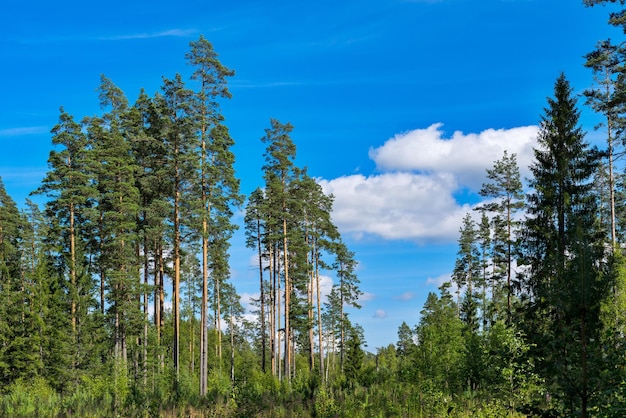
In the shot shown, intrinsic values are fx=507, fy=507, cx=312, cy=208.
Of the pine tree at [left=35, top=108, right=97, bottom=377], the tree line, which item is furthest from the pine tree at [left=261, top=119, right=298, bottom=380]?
the pine tree at [left=35, top=108, right=97, bottom=377]

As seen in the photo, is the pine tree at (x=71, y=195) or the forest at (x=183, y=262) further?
the pine tree at (x=71, y=195)

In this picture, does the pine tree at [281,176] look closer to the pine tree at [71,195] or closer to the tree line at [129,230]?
the tree line at [129,230]

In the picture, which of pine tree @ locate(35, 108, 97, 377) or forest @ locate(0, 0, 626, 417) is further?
pine tree @ locate(35, 108, 97, 377)

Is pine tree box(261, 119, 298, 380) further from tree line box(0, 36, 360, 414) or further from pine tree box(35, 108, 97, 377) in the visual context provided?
pine tree box(35, 108, 97, 377)

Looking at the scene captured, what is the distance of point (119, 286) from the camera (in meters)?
29.3

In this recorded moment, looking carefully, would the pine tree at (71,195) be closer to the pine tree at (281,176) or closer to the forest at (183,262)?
the forest at (183,262)

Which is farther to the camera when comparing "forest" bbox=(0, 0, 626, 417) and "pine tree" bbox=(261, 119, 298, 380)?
"pine tree" bbox=(261, 119, 298, 380)

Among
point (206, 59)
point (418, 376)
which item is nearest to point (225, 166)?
point (206, 59)

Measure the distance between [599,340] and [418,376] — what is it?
19242mm

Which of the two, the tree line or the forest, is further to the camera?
the tree line

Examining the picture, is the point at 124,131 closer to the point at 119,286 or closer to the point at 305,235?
the point at 119,286

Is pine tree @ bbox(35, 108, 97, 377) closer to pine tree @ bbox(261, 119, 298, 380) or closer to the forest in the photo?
the forest

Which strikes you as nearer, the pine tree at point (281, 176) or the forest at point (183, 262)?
the forest at point (183, 262)

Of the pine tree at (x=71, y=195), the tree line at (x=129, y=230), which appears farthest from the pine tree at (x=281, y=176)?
the pine tree at (x=71, y=195)
